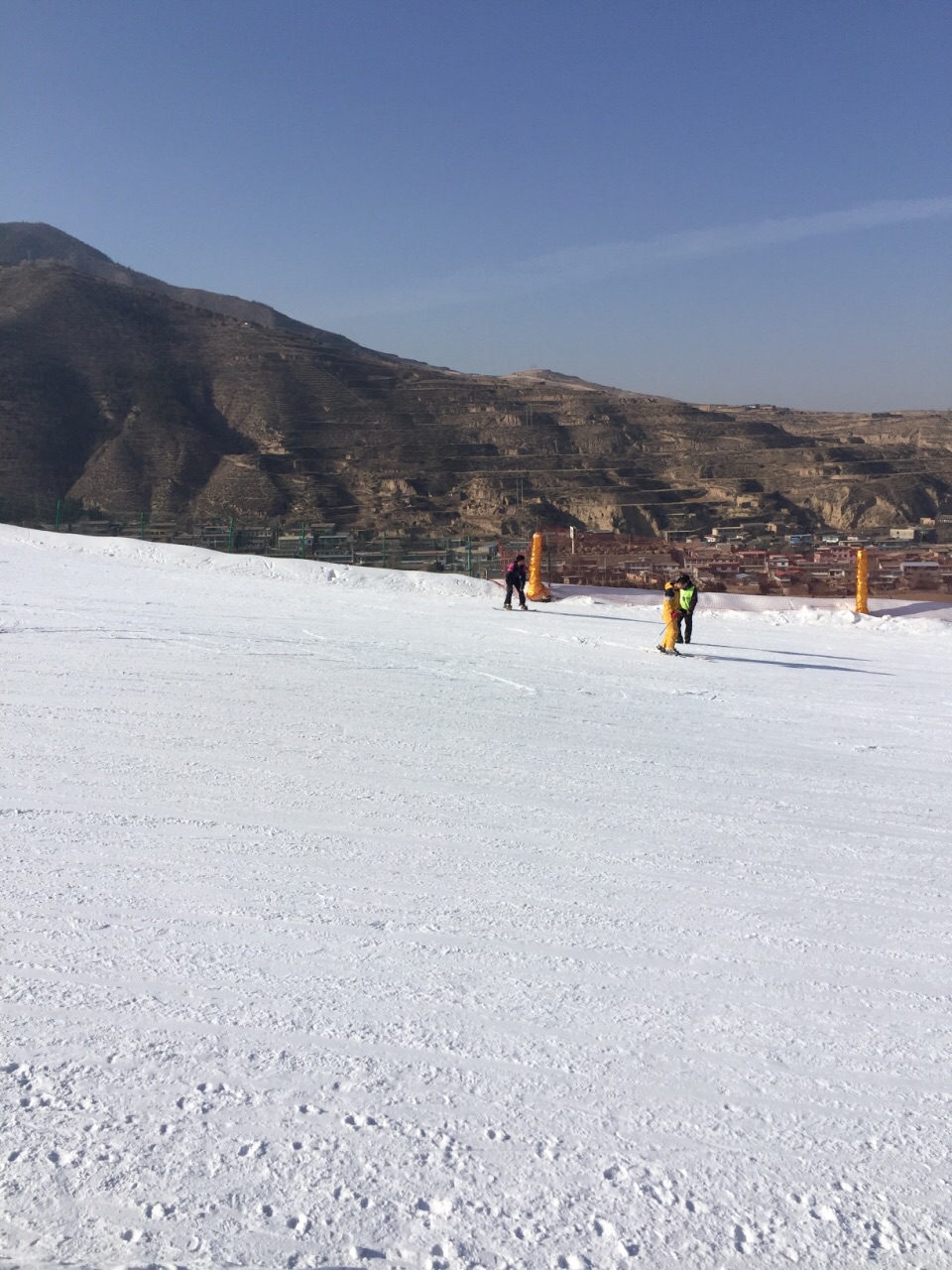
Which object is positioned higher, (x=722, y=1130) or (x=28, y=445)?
(x=28, y=445)

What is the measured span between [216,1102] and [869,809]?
521cm

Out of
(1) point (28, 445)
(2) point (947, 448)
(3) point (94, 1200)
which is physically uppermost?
(2) point (947, 448)

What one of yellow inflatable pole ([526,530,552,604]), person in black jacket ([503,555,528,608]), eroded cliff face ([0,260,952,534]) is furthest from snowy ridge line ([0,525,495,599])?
eroded cliff face ([0,260,952,534])

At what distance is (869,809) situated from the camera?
7.10m

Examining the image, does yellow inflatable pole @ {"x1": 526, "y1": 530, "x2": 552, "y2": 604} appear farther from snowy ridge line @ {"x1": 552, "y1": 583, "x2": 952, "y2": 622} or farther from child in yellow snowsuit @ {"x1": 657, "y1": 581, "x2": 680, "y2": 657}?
child in yellow snowsuit @ {"x1": 657, "y1": 581, "x2": 680, "y2": 657}

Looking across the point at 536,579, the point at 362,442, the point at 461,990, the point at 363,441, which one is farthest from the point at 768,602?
the point at 363,441

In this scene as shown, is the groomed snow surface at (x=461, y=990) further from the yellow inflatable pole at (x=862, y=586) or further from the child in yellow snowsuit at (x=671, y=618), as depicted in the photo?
the yellow inflatable pole at (x=862, y=586)

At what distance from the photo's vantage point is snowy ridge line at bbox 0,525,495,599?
2519 cm

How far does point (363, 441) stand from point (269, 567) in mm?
56922

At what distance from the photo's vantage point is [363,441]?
268 feet

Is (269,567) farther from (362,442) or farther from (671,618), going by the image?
(362,442)

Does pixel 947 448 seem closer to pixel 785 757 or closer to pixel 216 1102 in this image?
pixel 785 757

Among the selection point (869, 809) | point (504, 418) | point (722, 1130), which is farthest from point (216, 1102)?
point (504, 418)

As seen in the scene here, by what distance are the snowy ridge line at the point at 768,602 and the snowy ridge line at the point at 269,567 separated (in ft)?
8.32
